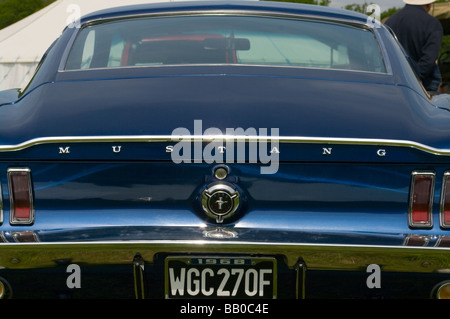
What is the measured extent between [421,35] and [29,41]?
42.9ft

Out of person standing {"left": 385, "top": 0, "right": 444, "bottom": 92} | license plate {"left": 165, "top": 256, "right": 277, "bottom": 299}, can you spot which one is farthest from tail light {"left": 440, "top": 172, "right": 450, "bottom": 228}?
person standing {"left": 385, "top": 0, "right": 444, "bottom": 92}

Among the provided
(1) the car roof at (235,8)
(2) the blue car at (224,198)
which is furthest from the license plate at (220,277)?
(1) the car roof at (235,8)

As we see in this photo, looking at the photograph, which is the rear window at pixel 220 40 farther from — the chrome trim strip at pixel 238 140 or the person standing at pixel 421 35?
the person standing at pixel 421 35

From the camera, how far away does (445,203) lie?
2.56 metres

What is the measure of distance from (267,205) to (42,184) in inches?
32.0

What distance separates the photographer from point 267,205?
8.38 feet

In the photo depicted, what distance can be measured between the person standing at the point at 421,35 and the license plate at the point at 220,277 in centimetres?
469

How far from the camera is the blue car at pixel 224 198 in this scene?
2.44m

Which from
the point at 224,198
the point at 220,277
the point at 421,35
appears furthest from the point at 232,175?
the point at 421,35

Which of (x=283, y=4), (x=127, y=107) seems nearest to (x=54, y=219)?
(x=127, y=107)

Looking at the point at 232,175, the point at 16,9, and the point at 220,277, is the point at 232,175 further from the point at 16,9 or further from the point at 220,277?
the point at 16,9

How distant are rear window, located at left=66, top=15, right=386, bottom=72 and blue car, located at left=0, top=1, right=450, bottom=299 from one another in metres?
0.77

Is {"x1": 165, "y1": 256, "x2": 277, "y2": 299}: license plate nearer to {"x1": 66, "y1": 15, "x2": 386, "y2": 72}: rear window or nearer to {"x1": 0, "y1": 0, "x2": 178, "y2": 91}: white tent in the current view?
{"x1": 66, "y1": 15, "x2": 386, "y2": 72}: rear window

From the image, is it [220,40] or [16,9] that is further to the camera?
[16,9]
